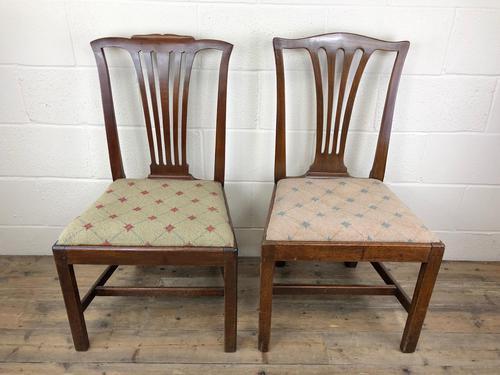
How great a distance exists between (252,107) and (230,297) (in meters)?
0.76

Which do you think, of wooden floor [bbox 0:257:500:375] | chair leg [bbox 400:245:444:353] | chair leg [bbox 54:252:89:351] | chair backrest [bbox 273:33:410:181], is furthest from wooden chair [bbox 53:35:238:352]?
chair leg [bbox 400:245:444:353]

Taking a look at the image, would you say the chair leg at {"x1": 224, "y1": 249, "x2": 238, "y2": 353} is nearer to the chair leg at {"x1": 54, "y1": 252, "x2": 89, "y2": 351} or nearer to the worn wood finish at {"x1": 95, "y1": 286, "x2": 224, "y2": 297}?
the worn wood finish at {"x1": 95, "y1": 286, "x2": 224, "y2": 297}

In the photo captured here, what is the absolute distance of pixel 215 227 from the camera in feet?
3.73

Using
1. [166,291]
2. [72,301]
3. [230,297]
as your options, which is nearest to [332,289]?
[230,297]

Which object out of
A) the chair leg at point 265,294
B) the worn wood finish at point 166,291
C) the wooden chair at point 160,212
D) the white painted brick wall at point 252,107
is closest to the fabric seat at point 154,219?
the wooden chair at point 160,212

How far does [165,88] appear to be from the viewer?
1333 mm

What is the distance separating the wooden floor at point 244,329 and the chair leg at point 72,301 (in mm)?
55

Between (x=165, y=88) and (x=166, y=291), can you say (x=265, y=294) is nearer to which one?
(x=166, y=291)

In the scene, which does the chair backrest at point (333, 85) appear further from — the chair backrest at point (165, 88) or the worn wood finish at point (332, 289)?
the worn wood finish at point (332, 289)

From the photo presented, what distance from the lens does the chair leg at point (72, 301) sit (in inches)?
43.6

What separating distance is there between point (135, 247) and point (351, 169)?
1.00m

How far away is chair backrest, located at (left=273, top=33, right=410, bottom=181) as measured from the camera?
4.29 feet

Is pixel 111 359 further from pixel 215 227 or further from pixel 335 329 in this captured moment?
pixel 335 329

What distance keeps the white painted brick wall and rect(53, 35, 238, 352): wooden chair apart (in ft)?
0.43
